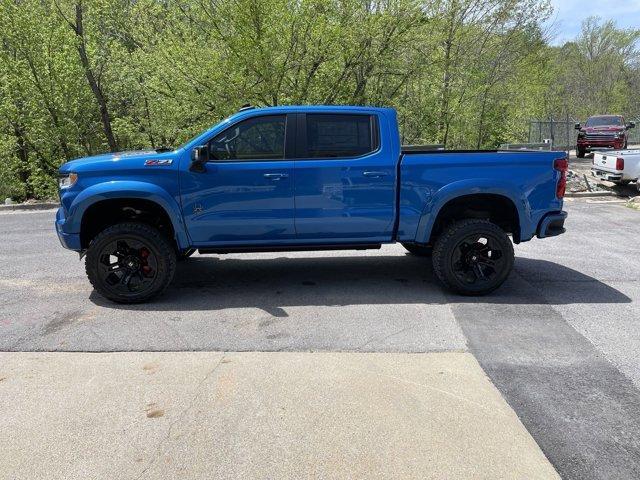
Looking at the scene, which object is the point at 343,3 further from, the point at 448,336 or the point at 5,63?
the point at 448,336

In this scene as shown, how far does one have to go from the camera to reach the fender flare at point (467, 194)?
16.4 feet

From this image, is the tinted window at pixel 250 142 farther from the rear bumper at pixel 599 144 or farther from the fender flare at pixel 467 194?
the rear bumper at pixel 599 144

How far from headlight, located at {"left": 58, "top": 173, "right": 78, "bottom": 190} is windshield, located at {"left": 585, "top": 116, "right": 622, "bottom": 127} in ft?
79.7

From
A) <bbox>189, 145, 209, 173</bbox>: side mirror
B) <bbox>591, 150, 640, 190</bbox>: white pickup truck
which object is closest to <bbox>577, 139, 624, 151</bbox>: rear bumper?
<bbox>591, 150, 640, 190</bbox>: white pickup truck

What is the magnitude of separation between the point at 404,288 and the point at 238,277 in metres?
1.97

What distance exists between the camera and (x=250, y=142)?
504 centimetres

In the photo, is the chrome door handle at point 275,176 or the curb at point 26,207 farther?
the curb at point 26,207

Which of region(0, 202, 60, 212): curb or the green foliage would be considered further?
region(0, 202, 60, 212): curb

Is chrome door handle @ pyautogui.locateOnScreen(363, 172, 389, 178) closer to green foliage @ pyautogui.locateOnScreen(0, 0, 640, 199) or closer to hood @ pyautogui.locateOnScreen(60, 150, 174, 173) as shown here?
hood @ pyautogui.locateOnScreen(60, 150, 174, 173)

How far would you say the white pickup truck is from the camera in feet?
39.9

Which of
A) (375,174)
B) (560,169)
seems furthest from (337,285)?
(560,169)

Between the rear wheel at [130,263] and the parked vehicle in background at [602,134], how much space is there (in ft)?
75.9

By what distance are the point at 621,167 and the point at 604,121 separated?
13.1 metres

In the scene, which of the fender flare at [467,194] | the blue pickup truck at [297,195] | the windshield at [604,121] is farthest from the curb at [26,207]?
the windshield at [604,121]
